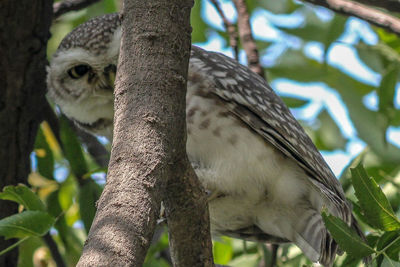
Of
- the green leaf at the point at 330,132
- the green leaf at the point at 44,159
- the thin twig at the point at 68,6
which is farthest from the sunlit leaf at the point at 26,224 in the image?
the green leaf at the point at 330,132

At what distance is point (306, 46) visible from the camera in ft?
12.9

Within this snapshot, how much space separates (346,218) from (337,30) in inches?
38.2

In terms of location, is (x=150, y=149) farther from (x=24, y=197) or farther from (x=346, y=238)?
(x=24, y=197)

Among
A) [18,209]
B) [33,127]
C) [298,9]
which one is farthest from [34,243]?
[298,9]

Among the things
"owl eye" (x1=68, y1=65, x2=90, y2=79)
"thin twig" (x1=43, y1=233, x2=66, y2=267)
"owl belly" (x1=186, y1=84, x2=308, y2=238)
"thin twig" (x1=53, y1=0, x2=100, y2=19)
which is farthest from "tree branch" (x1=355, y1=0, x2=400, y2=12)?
"thin twig" (x1=43, y1=233, x2=66, y2=267)

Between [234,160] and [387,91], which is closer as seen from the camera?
[234,160]

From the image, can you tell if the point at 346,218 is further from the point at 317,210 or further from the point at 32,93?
the point at 32,93

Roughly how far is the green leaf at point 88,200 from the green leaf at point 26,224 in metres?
0.49

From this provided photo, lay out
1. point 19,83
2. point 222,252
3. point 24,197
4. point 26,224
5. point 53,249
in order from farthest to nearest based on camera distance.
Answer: point 222,252, point 53,249, point 19,83, point 24,197, point 26,224

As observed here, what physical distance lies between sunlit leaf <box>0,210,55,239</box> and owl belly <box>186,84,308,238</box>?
2.08 feet

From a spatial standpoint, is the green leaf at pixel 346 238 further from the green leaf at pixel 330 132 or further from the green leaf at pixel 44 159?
the green leaf at pixel 330 132

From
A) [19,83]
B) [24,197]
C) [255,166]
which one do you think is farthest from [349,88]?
[24,197]

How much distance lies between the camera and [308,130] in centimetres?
372

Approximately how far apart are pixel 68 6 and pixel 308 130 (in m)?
1.49
